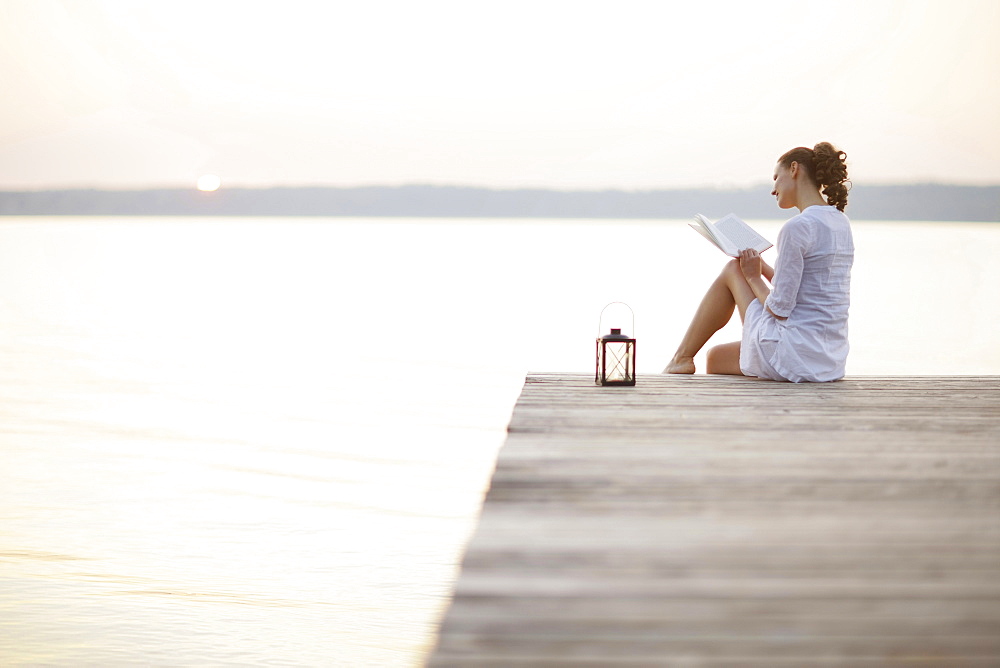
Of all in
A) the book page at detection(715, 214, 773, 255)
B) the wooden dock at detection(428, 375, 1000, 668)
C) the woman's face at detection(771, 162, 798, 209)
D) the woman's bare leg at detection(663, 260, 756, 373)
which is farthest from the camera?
the woman's bare leg at detection(663, 260, 756, 373)

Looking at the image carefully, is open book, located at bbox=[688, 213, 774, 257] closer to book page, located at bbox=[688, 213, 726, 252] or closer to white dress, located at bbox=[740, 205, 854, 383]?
book page, located at bbox=[688, 213, 726, 252]

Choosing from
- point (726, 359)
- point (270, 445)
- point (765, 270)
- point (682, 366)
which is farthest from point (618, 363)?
point (270, 445)

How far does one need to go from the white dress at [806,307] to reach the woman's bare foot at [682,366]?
0.31 metres

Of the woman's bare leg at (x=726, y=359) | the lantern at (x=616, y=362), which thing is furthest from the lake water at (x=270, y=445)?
the woman's bare leg at (x=726, y=359)

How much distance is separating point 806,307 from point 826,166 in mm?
548

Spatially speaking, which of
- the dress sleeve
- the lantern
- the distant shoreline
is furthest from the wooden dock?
the distant shoreline

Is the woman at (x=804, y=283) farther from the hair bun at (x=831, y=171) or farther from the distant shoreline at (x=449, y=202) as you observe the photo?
the distant shoreline at (x=449, y=202)

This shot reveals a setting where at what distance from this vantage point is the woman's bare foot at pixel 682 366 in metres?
4.34

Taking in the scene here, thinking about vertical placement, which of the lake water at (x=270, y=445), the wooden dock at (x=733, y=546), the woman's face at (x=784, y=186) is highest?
the woman's face at (x=784, y=186)

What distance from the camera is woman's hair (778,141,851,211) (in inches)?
149

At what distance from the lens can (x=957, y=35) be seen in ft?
78.2

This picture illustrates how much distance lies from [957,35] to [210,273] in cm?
2091

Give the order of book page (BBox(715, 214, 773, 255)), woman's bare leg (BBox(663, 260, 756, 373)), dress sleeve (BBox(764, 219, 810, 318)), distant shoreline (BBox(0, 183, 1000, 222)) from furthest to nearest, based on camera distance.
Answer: distant shoreline (BBox(0, 183, 1000, 222)) < woman's bare leg (BBox(663, 260, 756, 373)) < book page (BBox(715, 214, 773, 255)) < dress sleeve (BBox(764, 219, 810, 318))

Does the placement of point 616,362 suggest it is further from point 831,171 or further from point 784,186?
point 831,171
